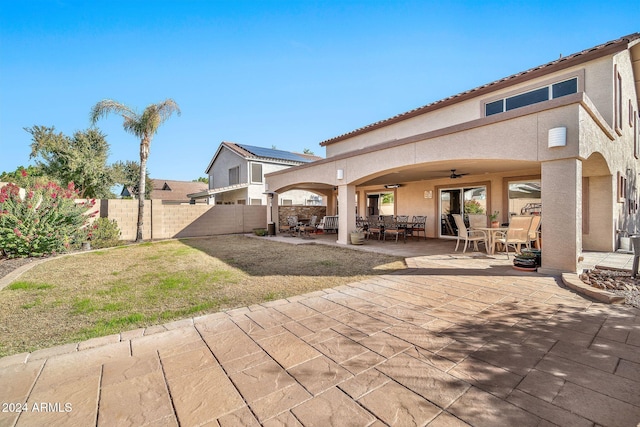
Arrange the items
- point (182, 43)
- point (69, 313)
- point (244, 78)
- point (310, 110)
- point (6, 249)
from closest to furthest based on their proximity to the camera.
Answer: point (69, 313) → point (6, 249) → point (182, 43) → point (244, 78) → point (310, 110)

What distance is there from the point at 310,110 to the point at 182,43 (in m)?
14.3

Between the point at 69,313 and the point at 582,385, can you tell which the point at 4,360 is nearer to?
the point at 69,313

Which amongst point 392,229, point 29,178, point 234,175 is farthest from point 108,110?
point 392,229

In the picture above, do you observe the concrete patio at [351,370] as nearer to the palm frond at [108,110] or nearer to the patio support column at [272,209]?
the patio support column at [272,209]

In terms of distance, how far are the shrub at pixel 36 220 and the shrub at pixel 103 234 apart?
4.45 ft

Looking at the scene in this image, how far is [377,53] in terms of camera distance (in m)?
11.6

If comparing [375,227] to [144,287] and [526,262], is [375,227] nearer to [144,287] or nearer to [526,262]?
[526,262]

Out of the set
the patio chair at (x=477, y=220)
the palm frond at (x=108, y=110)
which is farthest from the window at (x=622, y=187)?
the palm frond at (x=108, y=110)

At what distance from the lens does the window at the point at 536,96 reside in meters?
8.52

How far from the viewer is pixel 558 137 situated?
5.39m

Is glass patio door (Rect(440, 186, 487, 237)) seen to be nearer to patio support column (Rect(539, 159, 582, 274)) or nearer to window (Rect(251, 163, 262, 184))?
patio support column (Rect(539, 159, 582, 274))

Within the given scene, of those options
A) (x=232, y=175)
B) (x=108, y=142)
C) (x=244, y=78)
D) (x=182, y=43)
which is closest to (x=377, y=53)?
(x=244, y=78)

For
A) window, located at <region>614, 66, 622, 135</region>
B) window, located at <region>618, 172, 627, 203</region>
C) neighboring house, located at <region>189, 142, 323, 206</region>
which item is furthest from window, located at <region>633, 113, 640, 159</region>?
neighboring house, located at <region>189, 142, 323, 206</region>

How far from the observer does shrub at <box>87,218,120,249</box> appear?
11.4m
